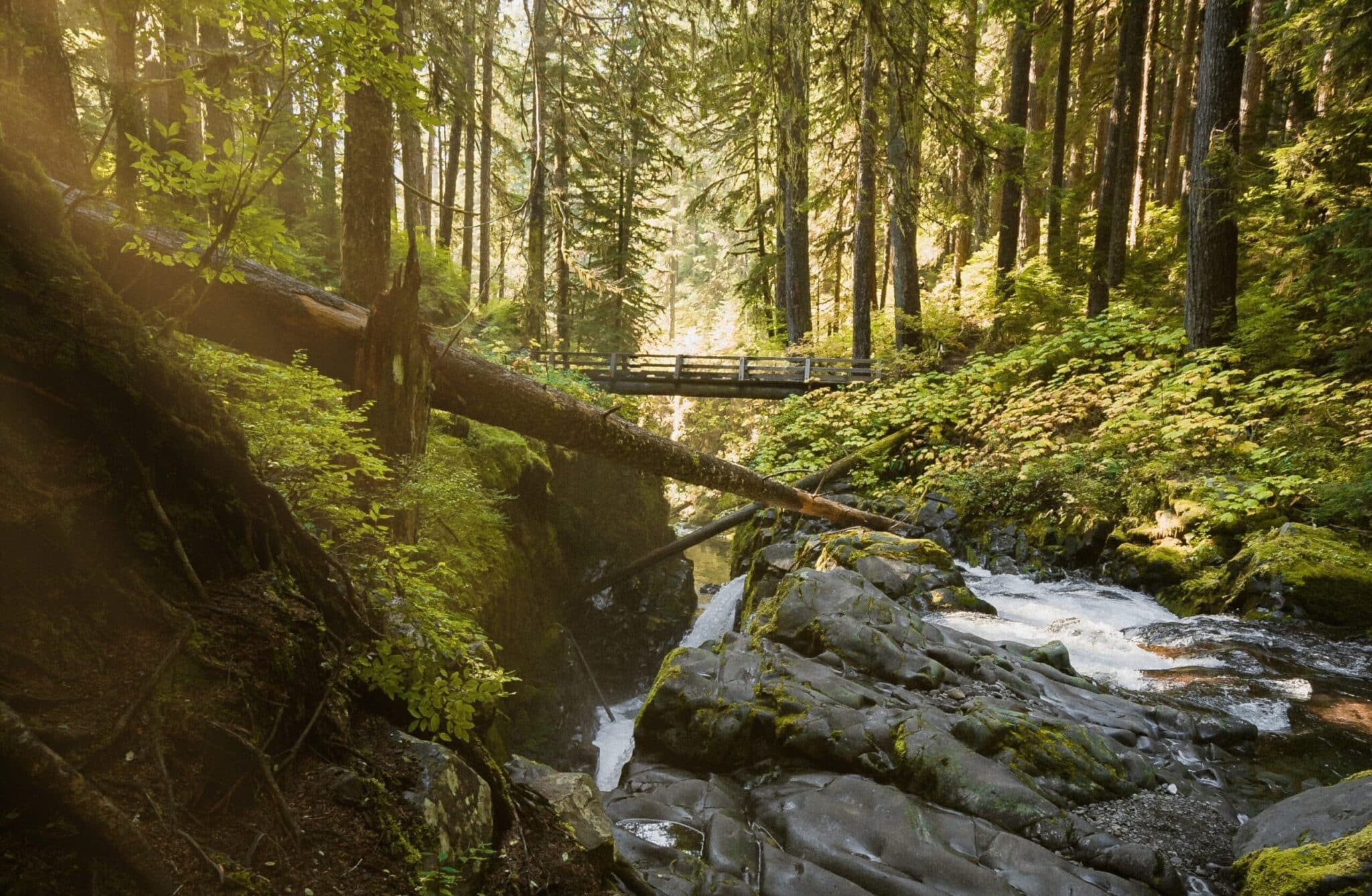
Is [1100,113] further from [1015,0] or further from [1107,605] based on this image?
[1107,605]

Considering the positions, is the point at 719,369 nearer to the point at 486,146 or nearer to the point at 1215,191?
the point at 486,146

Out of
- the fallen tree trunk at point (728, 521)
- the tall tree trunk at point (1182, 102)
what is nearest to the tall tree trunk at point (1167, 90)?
the tall tree trunk at point (1182, 102)

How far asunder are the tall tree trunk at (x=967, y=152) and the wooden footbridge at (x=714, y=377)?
15.3 ft

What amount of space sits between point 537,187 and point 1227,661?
736cm

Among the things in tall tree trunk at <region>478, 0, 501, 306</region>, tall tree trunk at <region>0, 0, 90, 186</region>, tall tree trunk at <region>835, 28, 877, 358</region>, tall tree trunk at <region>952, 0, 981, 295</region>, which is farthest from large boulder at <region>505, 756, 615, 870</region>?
tall tree trunk at <region>835, 28, 877, 358</region>

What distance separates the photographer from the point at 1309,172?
324 inches

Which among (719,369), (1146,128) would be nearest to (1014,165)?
(1146,128)

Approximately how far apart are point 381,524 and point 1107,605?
751 centimetres

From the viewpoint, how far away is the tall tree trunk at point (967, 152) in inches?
199

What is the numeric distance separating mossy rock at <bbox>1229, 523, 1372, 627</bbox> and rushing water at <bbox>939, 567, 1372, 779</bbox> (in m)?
0.25

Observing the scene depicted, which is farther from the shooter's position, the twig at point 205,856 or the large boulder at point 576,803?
the large boulder at point 576,803

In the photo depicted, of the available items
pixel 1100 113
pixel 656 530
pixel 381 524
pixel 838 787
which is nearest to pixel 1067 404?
pixel 656 530

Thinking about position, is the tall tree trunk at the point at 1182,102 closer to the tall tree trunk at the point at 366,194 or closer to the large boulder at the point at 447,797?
the tall tree trunk at the point at 366,194

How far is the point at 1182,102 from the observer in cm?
1817
